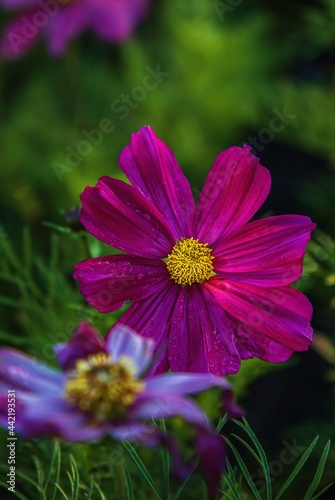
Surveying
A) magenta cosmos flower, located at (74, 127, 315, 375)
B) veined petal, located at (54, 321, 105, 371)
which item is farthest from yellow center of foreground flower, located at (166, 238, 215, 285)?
veined petal, located at (54, 321, 105, 371)

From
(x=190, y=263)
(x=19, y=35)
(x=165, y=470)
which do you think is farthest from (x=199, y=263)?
(x=19, y=35)

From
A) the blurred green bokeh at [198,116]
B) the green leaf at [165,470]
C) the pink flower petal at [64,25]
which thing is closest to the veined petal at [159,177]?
the green leaf at [165,470]

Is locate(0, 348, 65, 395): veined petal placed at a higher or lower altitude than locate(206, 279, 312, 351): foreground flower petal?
higher

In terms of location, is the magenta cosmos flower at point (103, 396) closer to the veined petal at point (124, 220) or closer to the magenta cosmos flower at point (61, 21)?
the veined petal at point (124, 220)

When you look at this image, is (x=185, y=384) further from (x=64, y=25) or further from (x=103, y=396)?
(x=64, y=25)

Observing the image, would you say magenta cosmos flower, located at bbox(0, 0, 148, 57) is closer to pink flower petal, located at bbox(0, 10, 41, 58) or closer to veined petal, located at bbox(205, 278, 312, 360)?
pink flower petal, located at bbox(0, 10, 41, 58)

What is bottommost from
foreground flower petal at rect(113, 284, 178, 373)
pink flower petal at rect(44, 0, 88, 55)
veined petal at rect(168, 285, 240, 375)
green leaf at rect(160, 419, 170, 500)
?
green leaf at rect(160, 419, 170, 500)

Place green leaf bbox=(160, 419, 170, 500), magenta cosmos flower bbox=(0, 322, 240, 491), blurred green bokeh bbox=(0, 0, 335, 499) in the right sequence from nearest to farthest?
magenta cosmos flower bbox=(0, 322, 240, 491) → green leaf bbox=(160, 419, 170, 500) → blurred green bokeh bbox=(0, 0, 335, 499)
